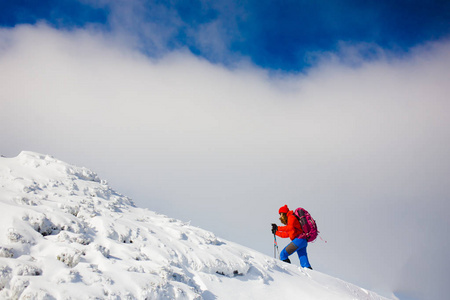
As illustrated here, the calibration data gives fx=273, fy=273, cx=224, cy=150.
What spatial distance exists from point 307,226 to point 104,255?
27.2ft

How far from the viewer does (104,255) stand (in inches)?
209

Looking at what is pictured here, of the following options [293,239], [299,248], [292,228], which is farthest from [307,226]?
[299,248]

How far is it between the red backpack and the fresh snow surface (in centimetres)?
233

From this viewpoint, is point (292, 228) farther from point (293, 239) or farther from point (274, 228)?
point (274, 228)

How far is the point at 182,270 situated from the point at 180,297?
40.8 inches

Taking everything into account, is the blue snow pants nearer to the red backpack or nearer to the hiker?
the hiker

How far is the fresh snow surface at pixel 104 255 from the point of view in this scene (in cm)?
426

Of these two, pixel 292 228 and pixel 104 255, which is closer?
pixel 104 255

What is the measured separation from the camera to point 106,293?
4.21 m

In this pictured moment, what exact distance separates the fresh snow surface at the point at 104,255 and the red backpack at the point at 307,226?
2327mm

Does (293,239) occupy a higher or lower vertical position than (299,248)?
higher

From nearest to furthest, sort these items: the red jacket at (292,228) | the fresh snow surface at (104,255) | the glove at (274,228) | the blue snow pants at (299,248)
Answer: the fresh snow surface at (104,255), the blue snow pants at (299,248), the red jacket at (292,228), the glove at (274,228)

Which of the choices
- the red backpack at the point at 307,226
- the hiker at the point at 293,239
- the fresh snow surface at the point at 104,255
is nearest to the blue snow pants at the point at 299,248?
the hiker at the point at 293,239

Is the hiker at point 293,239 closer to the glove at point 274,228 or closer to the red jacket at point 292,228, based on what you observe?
the red jacket at point 292,228
